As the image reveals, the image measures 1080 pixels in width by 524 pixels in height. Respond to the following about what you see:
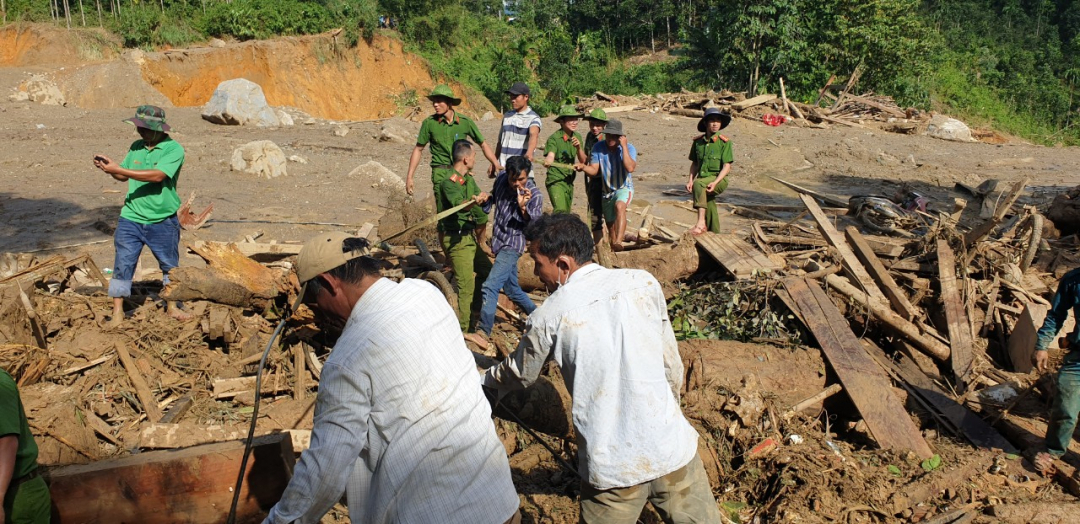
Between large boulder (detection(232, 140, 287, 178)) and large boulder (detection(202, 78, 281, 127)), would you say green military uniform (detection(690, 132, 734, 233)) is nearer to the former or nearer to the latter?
large boulder (detection(232, 140, 287, 178))

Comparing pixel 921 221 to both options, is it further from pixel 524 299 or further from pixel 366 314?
pixel 366 314

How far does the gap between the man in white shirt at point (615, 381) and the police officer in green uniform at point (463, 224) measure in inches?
120

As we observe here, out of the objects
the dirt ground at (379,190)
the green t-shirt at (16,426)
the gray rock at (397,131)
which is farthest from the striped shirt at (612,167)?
the gray rock at (397,131)

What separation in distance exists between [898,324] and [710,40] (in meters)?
24.1

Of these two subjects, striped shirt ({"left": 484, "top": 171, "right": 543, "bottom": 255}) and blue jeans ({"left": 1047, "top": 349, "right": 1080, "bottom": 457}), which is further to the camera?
striped shirt ({"left": 484, "top": 171, "right": 543, "bottom": 255})

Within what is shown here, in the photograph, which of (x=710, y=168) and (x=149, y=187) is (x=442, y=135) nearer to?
(x=149, y=187)

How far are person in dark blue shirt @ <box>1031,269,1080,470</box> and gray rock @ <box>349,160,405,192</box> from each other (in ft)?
33.5

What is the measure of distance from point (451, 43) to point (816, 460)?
36.4m

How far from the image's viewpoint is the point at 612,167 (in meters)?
8.23

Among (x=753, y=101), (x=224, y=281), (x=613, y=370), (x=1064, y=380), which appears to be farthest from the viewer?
(x=753, y=101)

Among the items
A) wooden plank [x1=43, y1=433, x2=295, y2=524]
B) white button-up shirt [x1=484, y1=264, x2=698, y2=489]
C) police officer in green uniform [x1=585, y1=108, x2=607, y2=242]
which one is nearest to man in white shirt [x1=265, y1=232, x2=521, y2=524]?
white button-up shirt [x1=484, y1=264, x2=698, y2=489]

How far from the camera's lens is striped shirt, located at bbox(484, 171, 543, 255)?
6.21 metres

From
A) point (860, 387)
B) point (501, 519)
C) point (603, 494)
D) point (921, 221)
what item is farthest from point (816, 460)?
point (921, 221)

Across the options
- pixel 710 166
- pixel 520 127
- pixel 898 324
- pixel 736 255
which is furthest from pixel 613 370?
pixel 710 166
